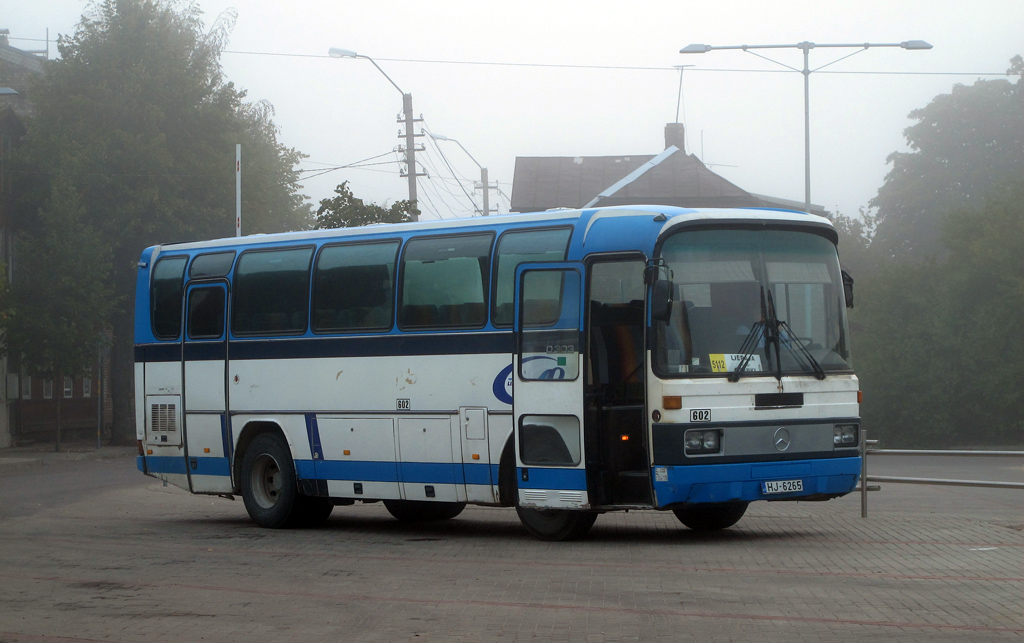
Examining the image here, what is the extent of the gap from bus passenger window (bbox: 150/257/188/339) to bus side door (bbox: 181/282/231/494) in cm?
20

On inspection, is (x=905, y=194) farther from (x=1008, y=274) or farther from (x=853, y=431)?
(x=853, y=431)

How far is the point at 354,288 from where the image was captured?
1495 cm

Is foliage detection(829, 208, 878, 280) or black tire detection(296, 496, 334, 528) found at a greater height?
foliage detection(829, 208, 878, 280)

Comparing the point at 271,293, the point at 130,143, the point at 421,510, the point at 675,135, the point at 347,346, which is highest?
the point at 675,135

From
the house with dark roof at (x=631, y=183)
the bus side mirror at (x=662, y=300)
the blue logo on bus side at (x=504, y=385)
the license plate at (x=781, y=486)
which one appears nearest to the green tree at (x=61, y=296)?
the house with dark roof at (x=631, y=183)

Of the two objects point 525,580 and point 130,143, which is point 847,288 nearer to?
point 525,580

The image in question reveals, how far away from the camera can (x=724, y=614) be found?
876 cm

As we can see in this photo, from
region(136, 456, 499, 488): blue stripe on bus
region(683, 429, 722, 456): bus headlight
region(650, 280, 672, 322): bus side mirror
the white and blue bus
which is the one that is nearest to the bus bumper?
the white and blue bus

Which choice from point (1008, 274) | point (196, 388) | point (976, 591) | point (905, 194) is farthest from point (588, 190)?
point (976, 591)

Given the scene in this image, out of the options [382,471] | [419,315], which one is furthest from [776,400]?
[382,471]

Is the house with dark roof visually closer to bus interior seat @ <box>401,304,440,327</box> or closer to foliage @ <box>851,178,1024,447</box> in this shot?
foliage @ <box>851,178,1024,447</box>

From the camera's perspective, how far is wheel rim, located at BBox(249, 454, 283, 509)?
52.3 feet

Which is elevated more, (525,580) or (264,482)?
(264,482)

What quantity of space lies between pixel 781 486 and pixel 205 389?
Answer: 24.7ft
